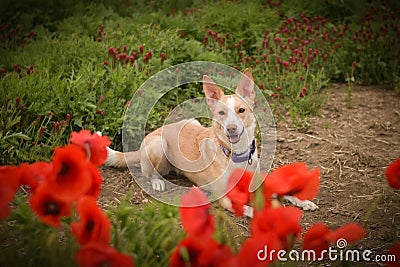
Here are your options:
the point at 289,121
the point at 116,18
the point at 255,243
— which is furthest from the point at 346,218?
the point at 116,18

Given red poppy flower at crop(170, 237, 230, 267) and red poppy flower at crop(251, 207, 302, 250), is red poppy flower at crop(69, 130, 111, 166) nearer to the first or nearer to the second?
red poppy flower at crop(170, 237, 230, 267)

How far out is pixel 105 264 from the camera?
1.56 m

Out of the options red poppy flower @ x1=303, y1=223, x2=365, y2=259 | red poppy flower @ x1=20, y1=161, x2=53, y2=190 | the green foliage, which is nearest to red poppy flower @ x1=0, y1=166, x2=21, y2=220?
red poppy flower @ x1=20, y1=161, x2=53, y2=190

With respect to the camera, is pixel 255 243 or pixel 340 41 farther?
pixel 340 41

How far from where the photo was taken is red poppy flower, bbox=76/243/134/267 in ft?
4.88

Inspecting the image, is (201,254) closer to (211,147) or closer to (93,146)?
(93,146)

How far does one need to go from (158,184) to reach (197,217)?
3.24 m

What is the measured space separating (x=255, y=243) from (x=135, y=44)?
5312mm

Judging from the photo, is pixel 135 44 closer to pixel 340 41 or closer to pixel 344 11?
pixel 340 41

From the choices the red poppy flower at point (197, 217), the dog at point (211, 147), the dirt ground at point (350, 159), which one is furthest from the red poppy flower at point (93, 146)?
the dog at point (211, 147)

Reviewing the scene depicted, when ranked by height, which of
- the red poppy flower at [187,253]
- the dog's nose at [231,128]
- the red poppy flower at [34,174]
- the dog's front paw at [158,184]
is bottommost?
the dog's front paw at [158,184]

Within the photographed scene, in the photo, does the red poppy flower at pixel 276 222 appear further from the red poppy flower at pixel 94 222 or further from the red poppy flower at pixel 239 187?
the red poppy flower at pixel 94 222

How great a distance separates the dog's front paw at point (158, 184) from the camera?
187 inches

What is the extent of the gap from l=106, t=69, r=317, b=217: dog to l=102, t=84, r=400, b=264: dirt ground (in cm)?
21
